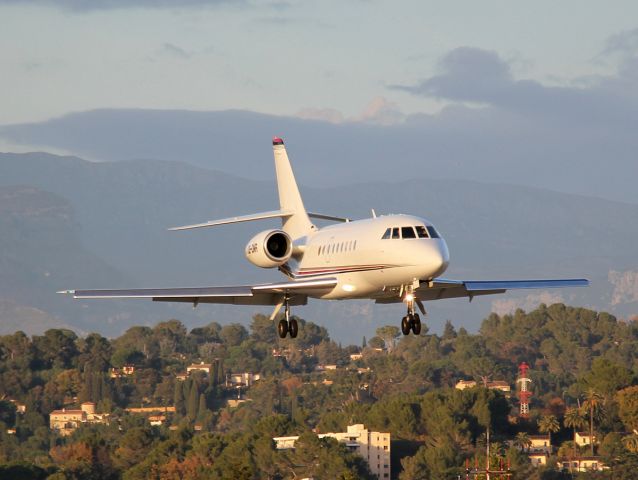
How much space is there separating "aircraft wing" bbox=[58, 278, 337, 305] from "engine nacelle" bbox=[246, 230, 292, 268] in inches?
58.3

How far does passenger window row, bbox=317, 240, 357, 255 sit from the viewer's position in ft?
191

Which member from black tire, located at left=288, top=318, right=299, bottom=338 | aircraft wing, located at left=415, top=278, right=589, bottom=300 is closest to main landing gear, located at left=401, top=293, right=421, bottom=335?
aircraft wing, located at left=415, top=278, right=589, bottom=300

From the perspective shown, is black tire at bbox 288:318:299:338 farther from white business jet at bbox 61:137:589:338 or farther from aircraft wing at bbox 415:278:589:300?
aircraft wing at bbox 415:278:589:300

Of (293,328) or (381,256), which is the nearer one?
(381,256)

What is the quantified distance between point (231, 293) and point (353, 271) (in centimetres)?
551

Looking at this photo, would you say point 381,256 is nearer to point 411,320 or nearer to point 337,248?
point 411,320

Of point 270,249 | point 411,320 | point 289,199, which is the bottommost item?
point 411,320

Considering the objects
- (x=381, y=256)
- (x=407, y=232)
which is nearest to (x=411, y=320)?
(x=381, y=256)

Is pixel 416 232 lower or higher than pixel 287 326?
higher

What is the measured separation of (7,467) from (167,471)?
17.8 meters

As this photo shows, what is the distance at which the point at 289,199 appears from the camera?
71750mm

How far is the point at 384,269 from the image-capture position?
5584 cm

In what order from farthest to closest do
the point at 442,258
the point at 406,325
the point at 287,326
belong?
1. the point at 287,326
2. the point at 406,325
3. the point at 442,258

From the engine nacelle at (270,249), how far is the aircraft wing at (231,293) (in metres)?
1.48
